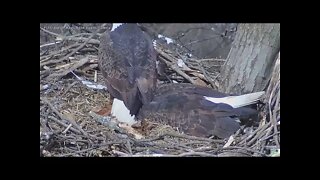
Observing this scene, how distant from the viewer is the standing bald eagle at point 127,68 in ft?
11.5

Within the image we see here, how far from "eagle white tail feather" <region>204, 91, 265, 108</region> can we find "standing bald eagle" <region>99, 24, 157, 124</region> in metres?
0.40

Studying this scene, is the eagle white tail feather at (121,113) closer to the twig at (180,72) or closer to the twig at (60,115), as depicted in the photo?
the twig at (60,115)

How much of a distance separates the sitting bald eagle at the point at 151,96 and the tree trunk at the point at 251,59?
0.08 meters

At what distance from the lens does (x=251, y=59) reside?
3543 mm

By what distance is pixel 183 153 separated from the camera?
351cm

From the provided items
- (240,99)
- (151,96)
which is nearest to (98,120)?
(151,96)

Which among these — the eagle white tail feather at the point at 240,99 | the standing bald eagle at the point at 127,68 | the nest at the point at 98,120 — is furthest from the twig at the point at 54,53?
the eagle white tail feather at the point at 240,99

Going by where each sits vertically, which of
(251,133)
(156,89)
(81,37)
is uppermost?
(81,37)
